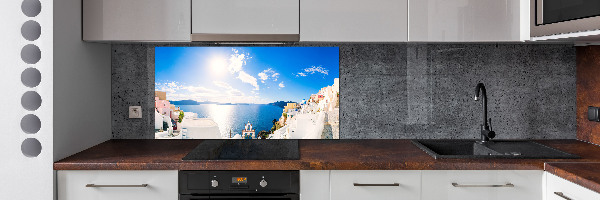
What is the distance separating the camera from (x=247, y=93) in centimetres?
267

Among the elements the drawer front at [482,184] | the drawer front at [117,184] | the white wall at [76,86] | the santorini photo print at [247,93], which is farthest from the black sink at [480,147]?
the white wall at [76,86]

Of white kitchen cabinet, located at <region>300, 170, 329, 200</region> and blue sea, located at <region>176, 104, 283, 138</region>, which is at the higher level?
blue sea, located at <region>176, 104, 283, 138</region>

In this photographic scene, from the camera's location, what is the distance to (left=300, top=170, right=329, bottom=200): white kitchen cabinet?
198 centimetres

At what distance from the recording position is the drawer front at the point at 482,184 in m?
1.96
